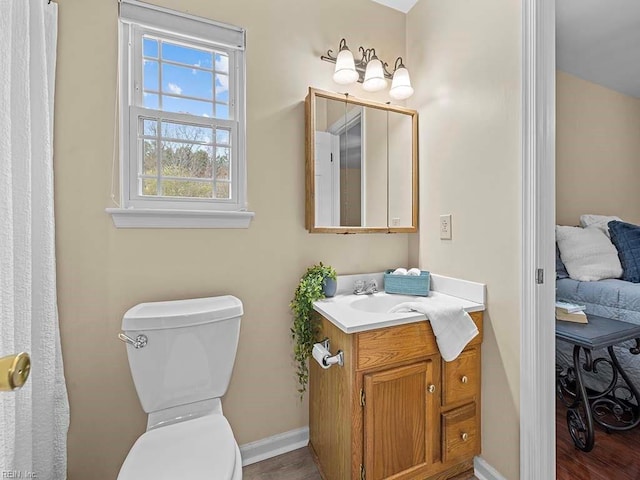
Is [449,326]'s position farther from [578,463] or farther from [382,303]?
[578,463]

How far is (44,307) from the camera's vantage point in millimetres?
1082

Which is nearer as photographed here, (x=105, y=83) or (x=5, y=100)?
(x=5, y=100)

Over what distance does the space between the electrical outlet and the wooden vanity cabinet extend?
43cm

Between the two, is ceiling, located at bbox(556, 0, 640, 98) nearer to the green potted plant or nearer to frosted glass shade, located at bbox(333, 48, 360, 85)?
frosted glass shade, located at bbox(333, 48, 360, 85)

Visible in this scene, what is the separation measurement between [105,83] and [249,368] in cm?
142

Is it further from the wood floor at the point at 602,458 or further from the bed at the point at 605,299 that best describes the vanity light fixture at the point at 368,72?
the wood floor at the point at 602,458

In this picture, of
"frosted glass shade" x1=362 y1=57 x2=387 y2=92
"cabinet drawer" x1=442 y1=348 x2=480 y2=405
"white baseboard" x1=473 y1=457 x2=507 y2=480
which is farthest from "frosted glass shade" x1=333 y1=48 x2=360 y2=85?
"white baseboard" x1=473 y1=457 x2=507 y2=480

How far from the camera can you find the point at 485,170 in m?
1.44

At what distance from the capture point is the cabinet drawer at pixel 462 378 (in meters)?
1.40

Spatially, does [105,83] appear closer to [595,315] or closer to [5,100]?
[5,100]

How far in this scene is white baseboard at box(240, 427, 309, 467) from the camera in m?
1.56

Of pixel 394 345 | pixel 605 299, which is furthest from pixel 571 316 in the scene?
pixel 394 345

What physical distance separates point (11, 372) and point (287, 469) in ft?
4.61

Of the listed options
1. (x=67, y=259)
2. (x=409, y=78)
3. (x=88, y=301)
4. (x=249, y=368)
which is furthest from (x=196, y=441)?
(x=409, y=78)
